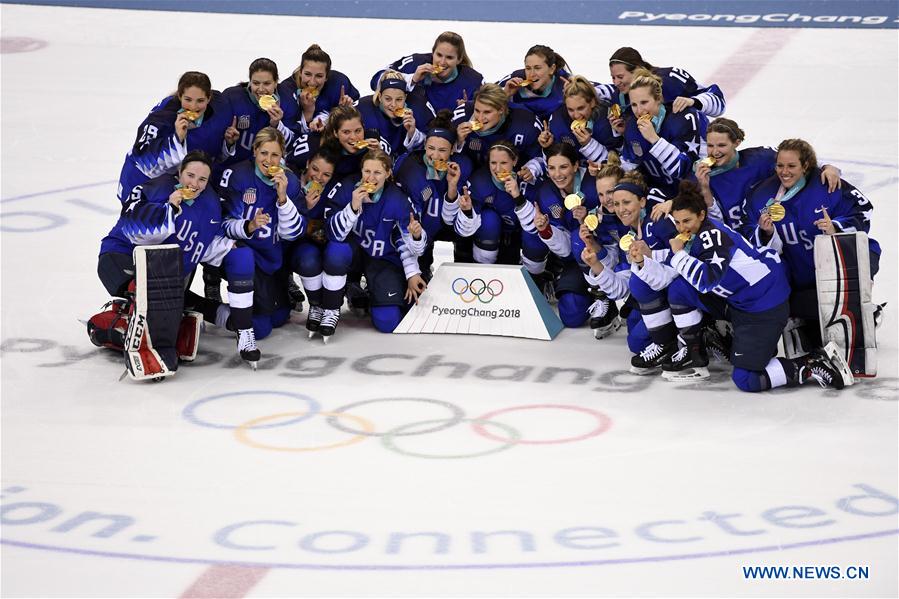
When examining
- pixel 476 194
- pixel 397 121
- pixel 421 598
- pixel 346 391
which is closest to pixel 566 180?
pixel 476 194

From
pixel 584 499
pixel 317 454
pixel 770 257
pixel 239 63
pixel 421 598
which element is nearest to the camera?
pixel 421 598

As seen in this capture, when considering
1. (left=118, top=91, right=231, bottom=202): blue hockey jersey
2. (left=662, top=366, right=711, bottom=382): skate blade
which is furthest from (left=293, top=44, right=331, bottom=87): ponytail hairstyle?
(left=662, top=366, right=711, bottom=382): skate blade

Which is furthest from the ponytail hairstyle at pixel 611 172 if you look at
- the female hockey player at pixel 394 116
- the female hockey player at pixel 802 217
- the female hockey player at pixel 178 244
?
the female hockey player at pixel 178 244

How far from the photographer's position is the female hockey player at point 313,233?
20.0 feet

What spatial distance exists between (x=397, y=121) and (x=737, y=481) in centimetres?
260

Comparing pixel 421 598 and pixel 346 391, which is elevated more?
pixel 346 391

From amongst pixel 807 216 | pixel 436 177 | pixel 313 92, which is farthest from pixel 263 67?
pixel 807 216

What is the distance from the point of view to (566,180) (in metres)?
6.12

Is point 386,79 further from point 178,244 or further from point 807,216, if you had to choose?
point 807,216

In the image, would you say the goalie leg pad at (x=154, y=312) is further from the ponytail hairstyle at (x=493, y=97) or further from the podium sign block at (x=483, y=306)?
the ponytail hairstyle at (x=493, y=97)

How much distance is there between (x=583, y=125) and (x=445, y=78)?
855mm

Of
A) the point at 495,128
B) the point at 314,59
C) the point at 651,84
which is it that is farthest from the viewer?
the point at 314,59

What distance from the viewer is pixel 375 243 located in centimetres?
623

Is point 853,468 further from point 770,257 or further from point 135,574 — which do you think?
point 135,574
